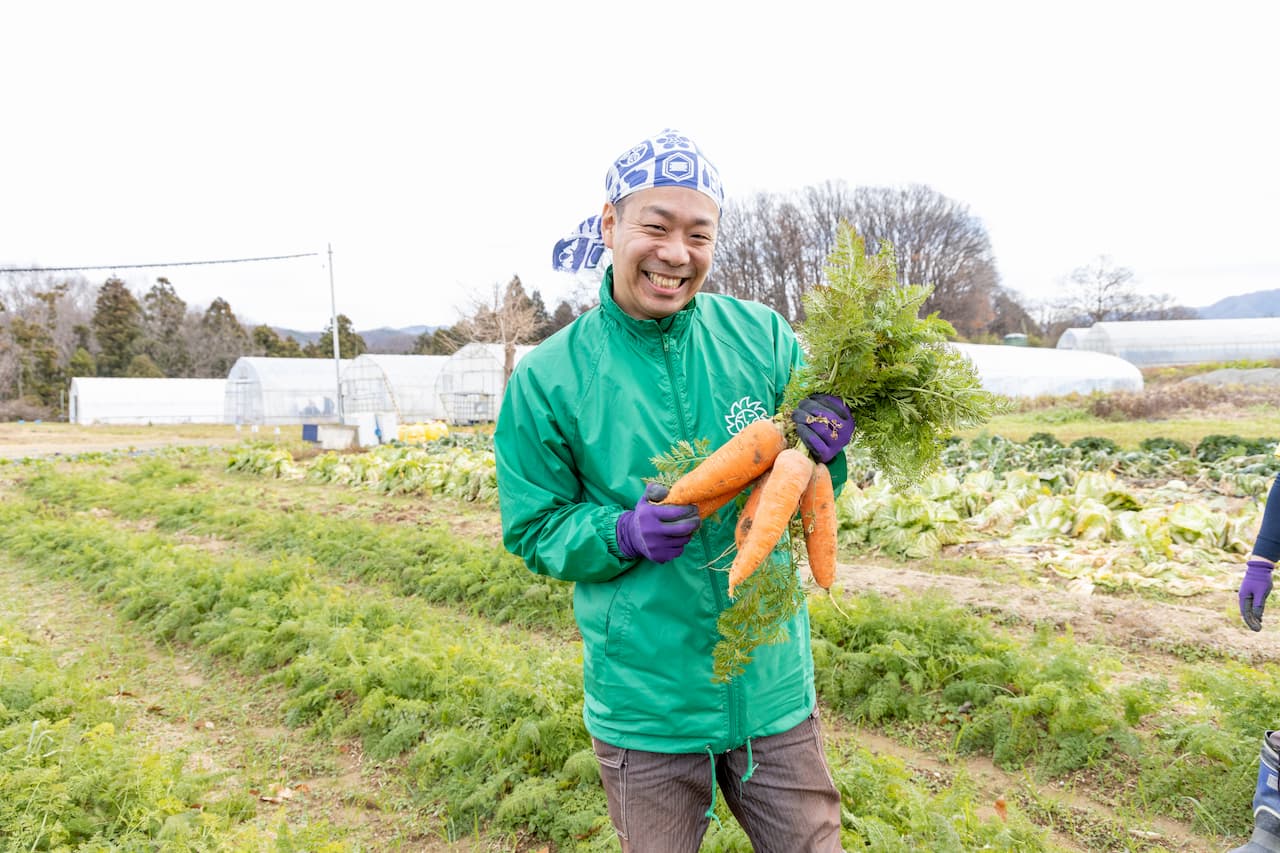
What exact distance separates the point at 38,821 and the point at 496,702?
1.91 meters

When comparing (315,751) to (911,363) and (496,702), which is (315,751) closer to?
(496,702)

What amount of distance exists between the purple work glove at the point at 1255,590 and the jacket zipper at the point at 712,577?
7.89 ft

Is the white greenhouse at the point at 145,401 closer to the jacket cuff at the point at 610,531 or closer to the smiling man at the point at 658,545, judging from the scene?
the smiling man at the point at 658,545

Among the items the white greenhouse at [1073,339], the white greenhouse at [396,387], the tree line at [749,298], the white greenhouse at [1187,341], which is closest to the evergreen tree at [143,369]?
the tree line at [749,298]

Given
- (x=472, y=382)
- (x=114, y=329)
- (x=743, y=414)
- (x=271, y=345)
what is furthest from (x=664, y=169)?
(x=271, y=345)

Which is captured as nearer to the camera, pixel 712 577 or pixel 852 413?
pixel 712 577

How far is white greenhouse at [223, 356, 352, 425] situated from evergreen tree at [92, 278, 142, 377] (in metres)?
19.8

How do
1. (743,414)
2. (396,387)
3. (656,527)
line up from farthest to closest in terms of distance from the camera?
1. (396,387)
2. (743,414)
3. (656,527)

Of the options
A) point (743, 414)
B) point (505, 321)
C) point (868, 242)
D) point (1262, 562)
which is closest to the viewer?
point (743, 414)

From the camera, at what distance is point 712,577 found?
1840mm

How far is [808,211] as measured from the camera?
44719 mm

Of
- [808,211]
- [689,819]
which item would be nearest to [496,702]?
[689,819]

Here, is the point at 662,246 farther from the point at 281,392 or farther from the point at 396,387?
the point at 281,392

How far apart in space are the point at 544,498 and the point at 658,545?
0.30m
